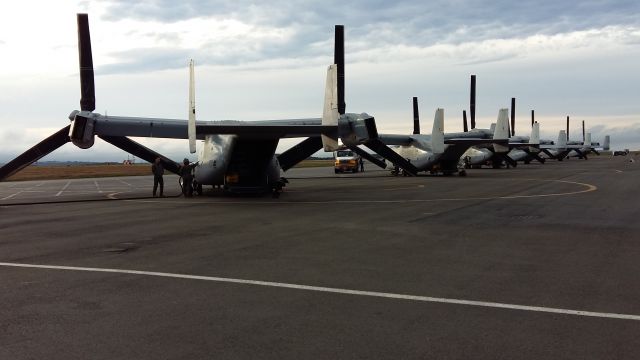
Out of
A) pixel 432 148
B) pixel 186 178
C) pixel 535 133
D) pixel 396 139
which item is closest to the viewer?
pixel 186 178

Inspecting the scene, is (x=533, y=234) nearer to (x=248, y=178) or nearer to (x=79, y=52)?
(x=248, y=178)

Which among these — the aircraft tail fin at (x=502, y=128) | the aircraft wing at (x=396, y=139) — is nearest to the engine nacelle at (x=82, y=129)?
the aircraft wing at (x=396, y=139)

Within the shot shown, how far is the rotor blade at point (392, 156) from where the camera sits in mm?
39466

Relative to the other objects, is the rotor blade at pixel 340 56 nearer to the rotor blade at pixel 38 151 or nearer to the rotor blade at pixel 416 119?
the rotor blade at pixel 38 151

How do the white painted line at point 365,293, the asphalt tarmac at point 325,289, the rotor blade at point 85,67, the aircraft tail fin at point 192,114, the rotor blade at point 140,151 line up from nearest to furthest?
the asphalt tarmac at point 325,289
the white painted line at point 365,293
the aircraft tail fin at point 192,114
the rotor blade at point 85,67
the rotor blade at point 140,151

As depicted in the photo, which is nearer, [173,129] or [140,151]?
[173,129]

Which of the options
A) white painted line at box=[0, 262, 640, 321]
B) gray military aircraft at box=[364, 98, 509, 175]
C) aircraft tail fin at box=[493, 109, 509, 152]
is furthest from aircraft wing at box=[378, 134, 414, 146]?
white painted line at box=[0, 262, 640, 321]

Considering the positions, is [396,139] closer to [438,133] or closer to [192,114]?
[438,133]

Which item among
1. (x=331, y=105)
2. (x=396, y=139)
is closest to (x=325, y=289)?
(x=331, y=105)

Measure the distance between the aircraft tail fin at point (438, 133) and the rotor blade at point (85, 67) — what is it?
78.4 ft

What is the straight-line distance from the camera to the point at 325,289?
23.5 ft

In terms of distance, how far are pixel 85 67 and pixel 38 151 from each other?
4.34 metres

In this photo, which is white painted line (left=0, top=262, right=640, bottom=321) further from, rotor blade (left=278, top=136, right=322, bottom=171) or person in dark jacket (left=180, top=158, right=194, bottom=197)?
rotor blade (left=278, top=136, right=322, bottom=171)

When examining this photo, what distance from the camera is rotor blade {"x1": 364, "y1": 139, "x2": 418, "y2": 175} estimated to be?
3947 centimetres
